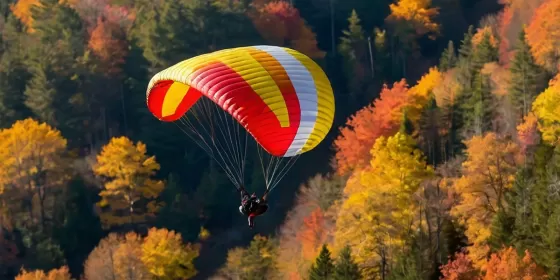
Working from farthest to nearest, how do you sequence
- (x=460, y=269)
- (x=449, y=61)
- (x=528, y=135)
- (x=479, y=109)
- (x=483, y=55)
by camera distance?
1. (x=449, y=61)
2. (x=483, y=55)
3. (x=479, y=109)
4. (x=528, y=135)
5. (x=460, y=269)

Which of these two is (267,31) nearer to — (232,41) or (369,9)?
(232,41)

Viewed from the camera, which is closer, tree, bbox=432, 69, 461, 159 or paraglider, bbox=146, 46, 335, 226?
paraglider, bbox=146, 46, 335, 226

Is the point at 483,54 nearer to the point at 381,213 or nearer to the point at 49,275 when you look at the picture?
the point at 381,213

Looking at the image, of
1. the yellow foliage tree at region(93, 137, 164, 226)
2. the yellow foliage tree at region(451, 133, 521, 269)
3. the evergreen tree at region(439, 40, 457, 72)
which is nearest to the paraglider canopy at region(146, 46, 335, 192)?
the yellow foliage tree at region(451, 133, 521, 269)

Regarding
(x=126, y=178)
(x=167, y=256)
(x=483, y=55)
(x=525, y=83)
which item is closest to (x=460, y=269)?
(x=525, y=83)

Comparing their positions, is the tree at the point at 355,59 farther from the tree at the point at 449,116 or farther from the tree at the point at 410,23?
the tree at the point at 449,116

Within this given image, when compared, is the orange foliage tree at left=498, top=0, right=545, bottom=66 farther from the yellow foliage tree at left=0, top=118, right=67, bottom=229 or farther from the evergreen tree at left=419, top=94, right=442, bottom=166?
the yellow foliage tree at left=0, top=118, right=67, bottom=229
